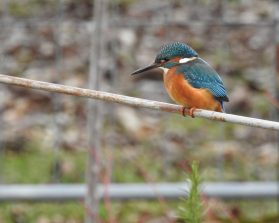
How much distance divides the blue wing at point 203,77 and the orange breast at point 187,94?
16 mm

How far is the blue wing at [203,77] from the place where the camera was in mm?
2059

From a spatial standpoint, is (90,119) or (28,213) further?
(28,213)

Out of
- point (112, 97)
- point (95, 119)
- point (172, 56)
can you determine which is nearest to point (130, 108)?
point (95, 119)

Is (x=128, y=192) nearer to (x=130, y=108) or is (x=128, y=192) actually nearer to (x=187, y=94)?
(x=130, y=108)

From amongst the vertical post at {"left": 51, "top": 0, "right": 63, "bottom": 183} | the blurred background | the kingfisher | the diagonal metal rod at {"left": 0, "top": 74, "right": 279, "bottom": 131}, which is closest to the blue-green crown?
the kingfisher

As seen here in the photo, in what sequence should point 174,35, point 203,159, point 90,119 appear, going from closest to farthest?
point 90,119, point 203,159, point 174,35

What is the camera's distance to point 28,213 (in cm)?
461

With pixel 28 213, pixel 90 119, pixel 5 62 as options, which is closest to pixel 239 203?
pixel 28 213

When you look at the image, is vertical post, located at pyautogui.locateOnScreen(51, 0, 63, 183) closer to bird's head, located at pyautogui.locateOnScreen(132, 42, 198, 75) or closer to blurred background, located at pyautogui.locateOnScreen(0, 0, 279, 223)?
blurred background, located at pyautogui.locateOnScreen(0, 0, 279, 223)

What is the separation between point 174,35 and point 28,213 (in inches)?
72.8

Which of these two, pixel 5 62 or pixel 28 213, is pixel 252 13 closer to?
pixel 5 62

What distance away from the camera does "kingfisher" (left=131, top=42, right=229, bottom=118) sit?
2.05 metres

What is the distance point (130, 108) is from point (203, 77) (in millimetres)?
3763

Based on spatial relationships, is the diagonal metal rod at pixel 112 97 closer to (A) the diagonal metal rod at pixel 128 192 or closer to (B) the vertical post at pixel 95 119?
(B) the vertical post at pixel 95 119
